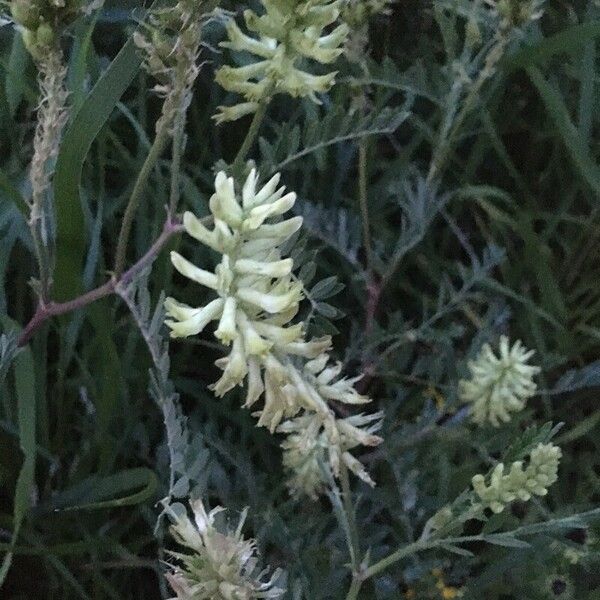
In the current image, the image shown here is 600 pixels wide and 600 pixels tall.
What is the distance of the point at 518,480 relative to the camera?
59 centimetres

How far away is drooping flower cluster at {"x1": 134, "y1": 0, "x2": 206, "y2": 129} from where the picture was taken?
1.61 feet

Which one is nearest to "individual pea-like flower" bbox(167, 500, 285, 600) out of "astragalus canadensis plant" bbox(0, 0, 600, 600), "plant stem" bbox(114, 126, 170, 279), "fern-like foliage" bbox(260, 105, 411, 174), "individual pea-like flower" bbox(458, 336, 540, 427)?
"astragalus canadensis plant" bbox(0, 0, 600, 600)

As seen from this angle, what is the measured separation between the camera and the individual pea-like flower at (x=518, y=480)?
1.95 feet

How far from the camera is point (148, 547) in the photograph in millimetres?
953

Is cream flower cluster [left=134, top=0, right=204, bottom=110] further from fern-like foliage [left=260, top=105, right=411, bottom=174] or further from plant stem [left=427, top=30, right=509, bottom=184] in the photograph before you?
plant stem [left=427, top=30, right=509, bottom=184]

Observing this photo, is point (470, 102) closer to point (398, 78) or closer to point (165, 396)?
point (398, 78)

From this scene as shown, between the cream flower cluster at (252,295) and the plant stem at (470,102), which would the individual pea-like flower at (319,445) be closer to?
the cream flower cluster at (252,295)

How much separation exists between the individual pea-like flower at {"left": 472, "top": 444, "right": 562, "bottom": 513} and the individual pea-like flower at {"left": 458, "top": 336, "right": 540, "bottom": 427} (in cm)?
30

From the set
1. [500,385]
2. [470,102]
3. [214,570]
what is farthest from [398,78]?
[214,570]

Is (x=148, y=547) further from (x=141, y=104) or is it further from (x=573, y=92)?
(x=573, y=92)

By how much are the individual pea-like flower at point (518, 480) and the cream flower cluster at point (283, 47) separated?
30 centimetres

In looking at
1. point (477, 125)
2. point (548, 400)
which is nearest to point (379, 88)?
point (477, 125)

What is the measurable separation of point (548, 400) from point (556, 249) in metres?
0.25

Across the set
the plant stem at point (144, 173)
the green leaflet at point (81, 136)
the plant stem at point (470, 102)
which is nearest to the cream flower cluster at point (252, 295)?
the plant stem at point (144, 173)
